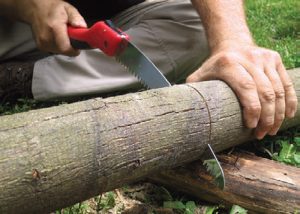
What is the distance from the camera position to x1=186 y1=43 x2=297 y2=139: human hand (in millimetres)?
1999

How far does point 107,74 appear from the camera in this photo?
3229 millimetres

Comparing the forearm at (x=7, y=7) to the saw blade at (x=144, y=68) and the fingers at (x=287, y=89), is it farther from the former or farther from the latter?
the fingers at (x=287, y=89)

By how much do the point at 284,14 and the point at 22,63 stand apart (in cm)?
363

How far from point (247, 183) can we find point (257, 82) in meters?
0.38

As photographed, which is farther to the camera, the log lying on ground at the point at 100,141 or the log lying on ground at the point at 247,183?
the log lying on ground at the point at 247,183

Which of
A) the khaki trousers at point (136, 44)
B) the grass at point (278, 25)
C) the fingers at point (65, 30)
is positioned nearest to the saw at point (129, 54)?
the fingers at point (65, 30)

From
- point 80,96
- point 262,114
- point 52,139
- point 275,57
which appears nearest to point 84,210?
point 52,139

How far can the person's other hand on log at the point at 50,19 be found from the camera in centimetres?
233

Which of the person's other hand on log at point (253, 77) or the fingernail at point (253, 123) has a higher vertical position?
the person's other hand on log at point (253, 77)

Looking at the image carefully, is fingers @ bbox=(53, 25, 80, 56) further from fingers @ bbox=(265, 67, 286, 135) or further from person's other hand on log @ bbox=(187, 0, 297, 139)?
fingers @ bbox=(265, 67, 286, 135)

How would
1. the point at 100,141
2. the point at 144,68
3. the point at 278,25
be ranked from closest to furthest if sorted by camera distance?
1. the point at 100,141
2. the point at 144,68
3. the point at 278,25

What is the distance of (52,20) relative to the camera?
7.83 feet

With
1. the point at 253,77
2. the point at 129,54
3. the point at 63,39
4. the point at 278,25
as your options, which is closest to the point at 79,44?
the point at 63,39

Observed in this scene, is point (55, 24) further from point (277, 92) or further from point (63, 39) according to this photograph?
point (277, 92)
